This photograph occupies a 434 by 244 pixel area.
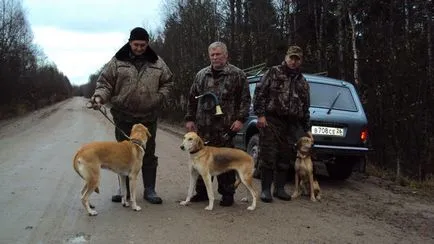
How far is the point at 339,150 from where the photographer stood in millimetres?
9047

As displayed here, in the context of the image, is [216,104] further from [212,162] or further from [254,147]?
[254,147]

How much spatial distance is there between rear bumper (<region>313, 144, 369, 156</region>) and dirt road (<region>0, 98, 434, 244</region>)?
68 cm

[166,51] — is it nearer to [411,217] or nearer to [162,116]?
[162,116]

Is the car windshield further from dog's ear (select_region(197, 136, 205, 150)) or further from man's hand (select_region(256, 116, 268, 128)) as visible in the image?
dog's ear (select_region(197, 136, 205, 150))

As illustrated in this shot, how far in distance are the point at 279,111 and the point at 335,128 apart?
171 centimetres

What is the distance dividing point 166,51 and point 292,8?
1810 centimetres

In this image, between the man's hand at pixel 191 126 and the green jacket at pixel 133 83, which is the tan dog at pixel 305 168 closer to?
the man's hand at pixel 191 126

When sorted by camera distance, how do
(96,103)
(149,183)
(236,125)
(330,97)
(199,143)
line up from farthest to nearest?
(330,97), (149,183), (236,125), (199,143), (96,103)

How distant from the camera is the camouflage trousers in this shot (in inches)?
312

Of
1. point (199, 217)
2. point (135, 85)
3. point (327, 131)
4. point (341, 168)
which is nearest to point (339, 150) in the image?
point (327, 131)

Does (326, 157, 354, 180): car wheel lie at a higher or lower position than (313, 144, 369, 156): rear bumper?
lower

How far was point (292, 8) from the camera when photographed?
2706cm

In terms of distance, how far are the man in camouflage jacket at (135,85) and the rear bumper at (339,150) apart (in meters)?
3.02

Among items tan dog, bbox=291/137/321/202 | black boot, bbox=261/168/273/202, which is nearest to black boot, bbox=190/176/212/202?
black boot, bbox=261/168/273/202
